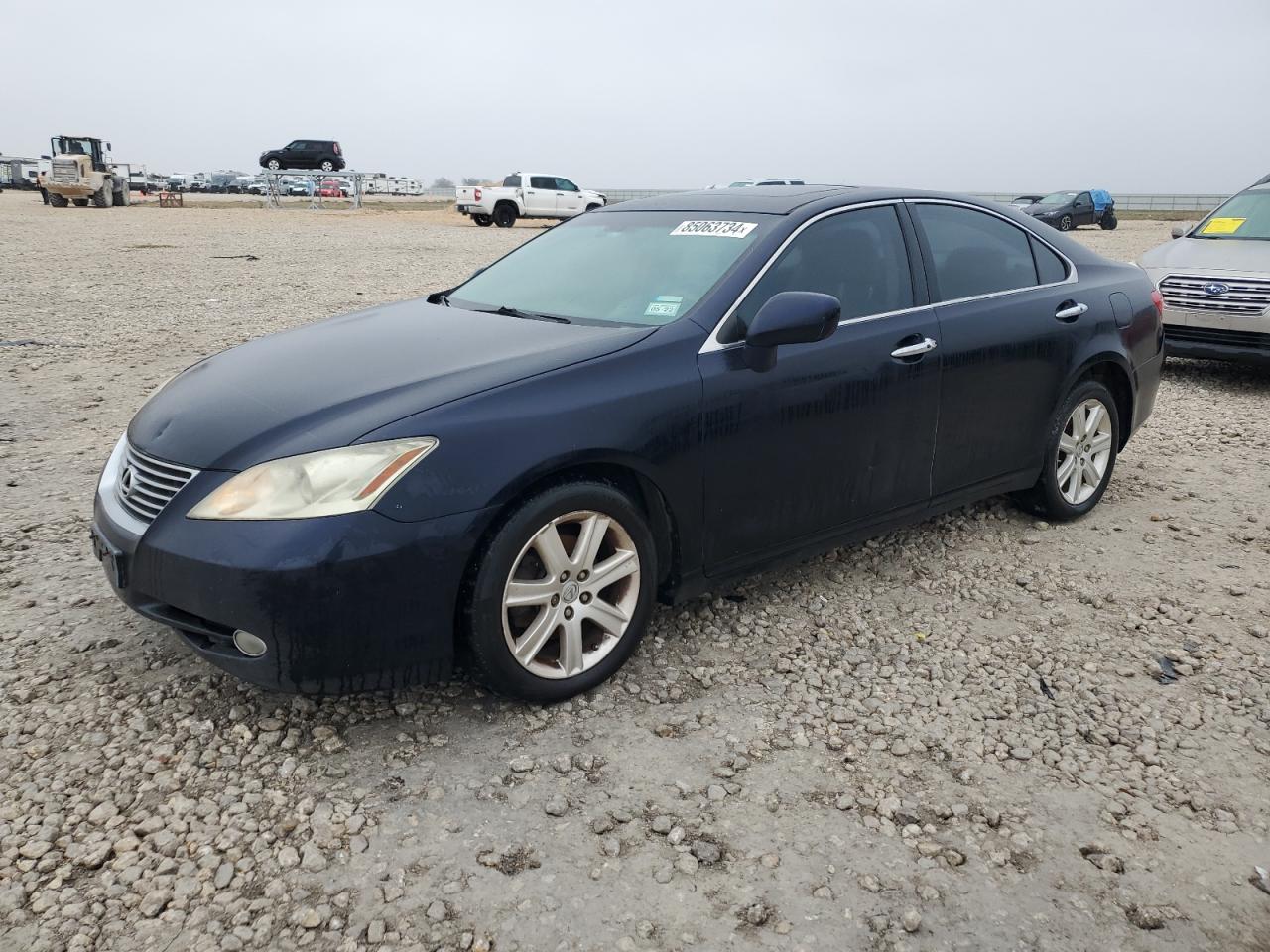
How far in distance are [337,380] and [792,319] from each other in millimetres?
1476

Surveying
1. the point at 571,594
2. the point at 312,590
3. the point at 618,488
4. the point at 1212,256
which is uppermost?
the point at 1212,256

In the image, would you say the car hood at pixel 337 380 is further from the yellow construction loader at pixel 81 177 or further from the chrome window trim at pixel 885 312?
the yellow construction loader at pixel 81 177

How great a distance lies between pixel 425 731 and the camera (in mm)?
3082

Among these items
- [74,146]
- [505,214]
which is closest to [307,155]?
[74,146]

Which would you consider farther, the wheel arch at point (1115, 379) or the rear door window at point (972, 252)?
the wheel arch at point (1115, 379)

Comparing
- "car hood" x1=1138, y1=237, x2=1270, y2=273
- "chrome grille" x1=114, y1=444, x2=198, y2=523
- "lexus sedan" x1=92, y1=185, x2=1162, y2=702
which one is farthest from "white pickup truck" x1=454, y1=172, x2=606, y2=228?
"chrome grille" x1=114, y1=444, x2=198, y2=523

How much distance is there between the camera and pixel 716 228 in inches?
154

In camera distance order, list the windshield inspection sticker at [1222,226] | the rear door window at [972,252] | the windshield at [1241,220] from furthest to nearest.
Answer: the windshield inspection sticker at [1222,226], the windshield at [1241,220], the rear door window at [972,252]

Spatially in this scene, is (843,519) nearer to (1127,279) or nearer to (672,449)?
(672,449)

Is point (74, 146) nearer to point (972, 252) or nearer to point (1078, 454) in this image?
point (972, 252)

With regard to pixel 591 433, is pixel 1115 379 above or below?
below

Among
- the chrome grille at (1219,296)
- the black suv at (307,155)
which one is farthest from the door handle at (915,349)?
the black suv at (307,155)

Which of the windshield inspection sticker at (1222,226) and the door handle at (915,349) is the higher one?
the windshield inspection sticker at (1222,226)

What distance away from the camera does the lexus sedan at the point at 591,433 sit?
2.78 meters
